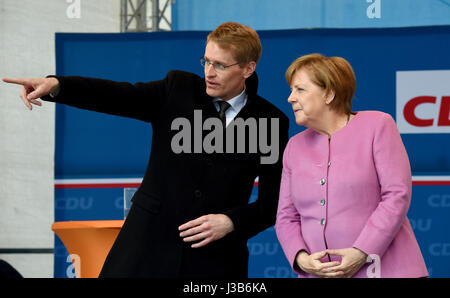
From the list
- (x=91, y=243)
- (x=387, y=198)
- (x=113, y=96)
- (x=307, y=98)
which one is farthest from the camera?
(x=91, y=243)

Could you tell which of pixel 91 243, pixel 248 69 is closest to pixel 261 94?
pixel 91 243

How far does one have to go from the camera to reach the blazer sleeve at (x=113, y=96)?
1752 millimetres

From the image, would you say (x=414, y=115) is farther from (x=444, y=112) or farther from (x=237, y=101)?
(x=237, y=101)

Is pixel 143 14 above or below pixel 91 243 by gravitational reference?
above

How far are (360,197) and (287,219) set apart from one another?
246mm

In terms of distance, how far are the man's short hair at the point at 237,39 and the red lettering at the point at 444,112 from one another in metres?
1.97

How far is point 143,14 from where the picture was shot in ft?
13.6

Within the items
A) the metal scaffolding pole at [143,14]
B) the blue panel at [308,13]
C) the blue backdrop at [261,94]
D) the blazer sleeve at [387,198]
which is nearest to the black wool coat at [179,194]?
the blazer sleeve at [387,198]

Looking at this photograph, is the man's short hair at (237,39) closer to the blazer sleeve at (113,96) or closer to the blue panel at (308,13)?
the blazer sleeve at (113,96)

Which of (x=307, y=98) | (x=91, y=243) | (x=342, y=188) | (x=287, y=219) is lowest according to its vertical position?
(x=91, y=243)

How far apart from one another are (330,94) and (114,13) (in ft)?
9.15

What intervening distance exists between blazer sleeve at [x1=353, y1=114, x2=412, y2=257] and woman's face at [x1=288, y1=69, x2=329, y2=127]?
19cm
